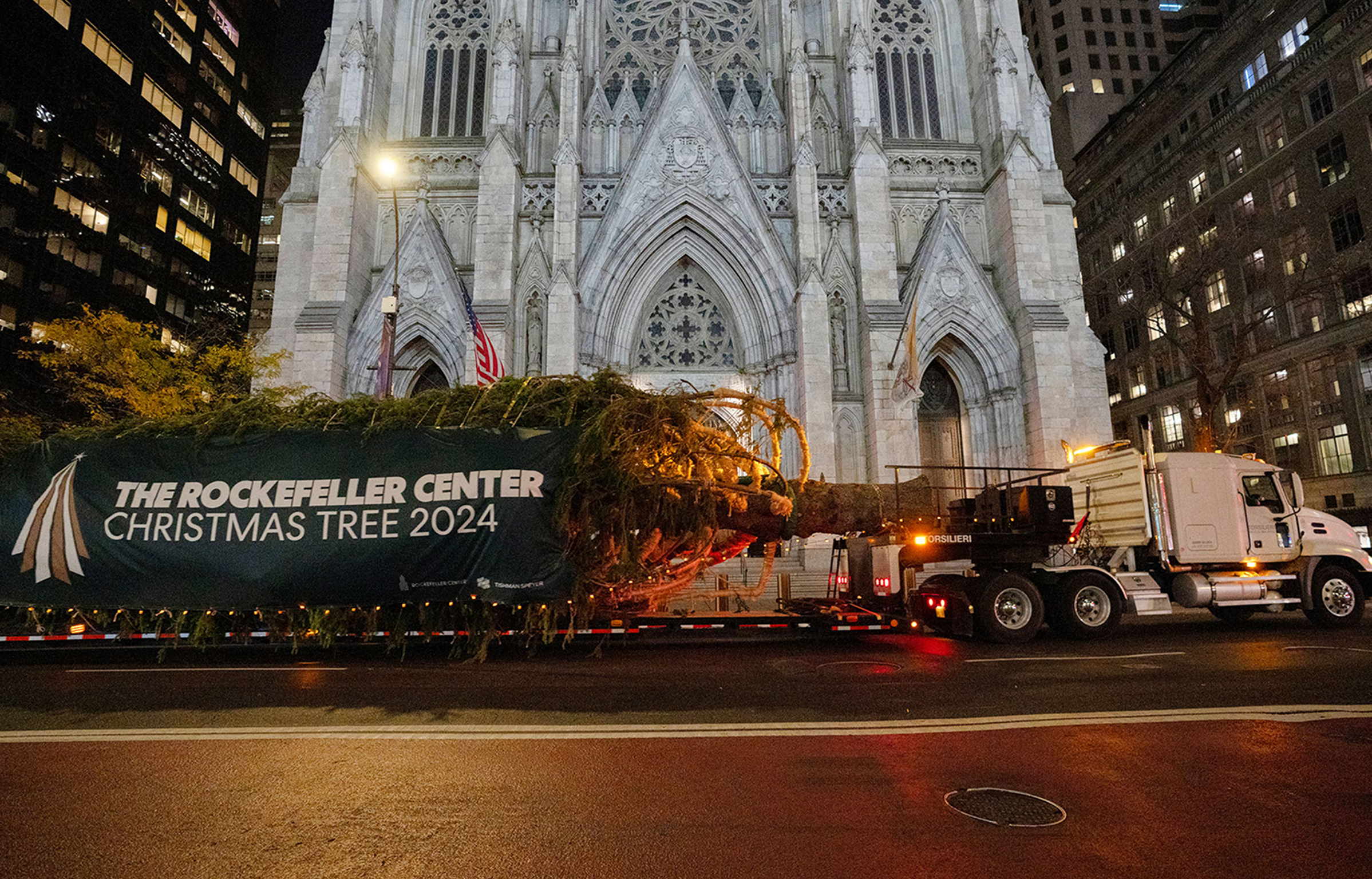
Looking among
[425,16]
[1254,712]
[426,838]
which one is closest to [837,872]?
[426,838]

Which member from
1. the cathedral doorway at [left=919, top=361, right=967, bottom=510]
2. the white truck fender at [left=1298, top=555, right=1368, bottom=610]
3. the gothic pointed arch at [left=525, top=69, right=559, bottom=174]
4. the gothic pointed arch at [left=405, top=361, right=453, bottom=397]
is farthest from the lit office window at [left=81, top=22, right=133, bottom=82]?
the white truck fender at [left=1298, top=555, right=1368, bottom=610]

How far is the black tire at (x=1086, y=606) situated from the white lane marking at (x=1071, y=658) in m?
1.51

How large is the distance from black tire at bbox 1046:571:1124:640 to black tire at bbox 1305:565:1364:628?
3.92m

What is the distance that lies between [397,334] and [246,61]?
5570 cm

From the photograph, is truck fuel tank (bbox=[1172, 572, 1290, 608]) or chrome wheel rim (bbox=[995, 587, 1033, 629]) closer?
chrome wheel rim (bbox=[995, 587, 1033, 629])

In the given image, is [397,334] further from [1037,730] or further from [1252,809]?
[1252,809]

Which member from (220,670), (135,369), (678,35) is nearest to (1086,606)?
(220,670)

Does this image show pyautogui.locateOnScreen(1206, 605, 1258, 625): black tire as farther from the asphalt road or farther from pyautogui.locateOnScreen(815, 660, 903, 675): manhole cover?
pyautogui.locateOnScreen(815, 660, 903, 675): manhole cover

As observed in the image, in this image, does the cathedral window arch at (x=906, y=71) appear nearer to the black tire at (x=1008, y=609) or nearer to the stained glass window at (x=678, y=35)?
the stained glass window at (x=678, y=35)

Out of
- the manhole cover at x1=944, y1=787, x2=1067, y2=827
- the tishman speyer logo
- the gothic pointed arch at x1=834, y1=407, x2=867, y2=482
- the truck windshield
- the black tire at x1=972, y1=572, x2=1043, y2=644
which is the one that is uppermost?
the gothic pointed arch at x1=834, y1=407, x2=867, y2=482

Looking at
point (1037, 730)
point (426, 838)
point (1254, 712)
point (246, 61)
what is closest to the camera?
point (426, 838)

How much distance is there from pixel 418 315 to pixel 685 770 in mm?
19527

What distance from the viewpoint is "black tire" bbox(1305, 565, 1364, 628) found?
36.6 feet

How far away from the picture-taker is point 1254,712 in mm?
5387
